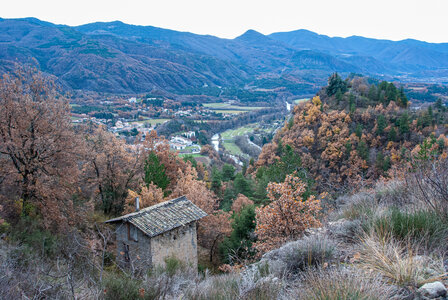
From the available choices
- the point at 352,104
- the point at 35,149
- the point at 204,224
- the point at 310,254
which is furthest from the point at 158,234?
the point at 352,104

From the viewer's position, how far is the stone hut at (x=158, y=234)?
508 inches

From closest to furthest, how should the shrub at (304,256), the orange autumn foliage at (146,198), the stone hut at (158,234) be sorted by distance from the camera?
the shrub at (304,256)
the stone hut at (158,234)
the orange autumn foliage at (146,198)

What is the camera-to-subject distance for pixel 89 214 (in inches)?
726

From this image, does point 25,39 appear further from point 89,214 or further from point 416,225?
point 416,225

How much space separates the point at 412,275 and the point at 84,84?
163 m

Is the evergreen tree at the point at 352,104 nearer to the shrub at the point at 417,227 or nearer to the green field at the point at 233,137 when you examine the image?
the green field at the point at 233,137

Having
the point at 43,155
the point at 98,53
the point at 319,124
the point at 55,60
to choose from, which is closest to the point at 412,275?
the point at 43,155

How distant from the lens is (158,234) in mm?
12898

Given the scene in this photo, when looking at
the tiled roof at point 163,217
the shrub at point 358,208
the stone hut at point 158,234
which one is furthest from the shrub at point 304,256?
the tiled roof at point 163,217

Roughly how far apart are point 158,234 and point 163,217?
1.14 meters

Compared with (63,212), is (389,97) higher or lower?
higher

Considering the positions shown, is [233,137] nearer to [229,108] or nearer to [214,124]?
[214,124]

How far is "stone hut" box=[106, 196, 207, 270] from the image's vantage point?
42.3ft

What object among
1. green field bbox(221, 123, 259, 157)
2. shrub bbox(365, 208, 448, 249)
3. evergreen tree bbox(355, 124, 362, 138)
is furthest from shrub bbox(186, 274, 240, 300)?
green field bbox(221, 123, 259, 157)
